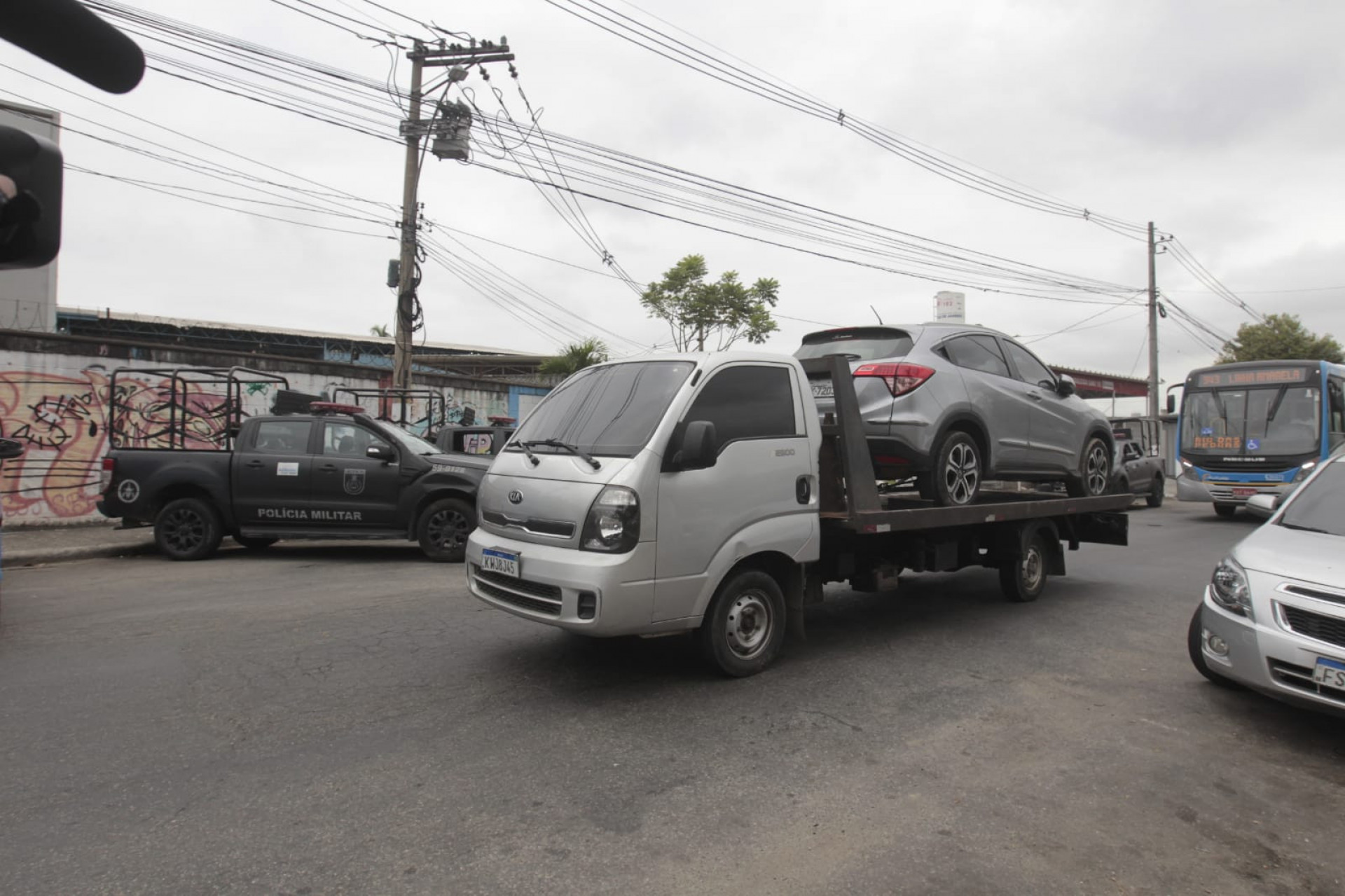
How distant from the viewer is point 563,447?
465 cm

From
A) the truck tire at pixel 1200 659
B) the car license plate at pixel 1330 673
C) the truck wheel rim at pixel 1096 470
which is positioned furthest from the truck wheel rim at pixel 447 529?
the car license plate at pixel 1330 673

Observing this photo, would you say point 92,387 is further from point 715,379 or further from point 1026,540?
point 1026,540

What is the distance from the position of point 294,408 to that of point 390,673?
7392 mm

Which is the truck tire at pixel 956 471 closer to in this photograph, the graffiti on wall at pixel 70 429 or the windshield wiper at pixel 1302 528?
the windshield wiper at pixel 1302 528

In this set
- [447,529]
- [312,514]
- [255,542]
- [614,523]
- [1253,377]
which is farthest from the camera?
[1253,377]

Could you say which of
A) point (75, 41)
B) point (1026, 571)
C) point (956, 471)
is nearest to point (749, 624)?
point (956, 471)

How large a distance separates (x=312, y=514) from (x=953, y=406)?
740 centimetres

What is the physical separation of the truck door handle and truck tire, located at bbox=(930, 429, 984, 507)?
143 centimetres

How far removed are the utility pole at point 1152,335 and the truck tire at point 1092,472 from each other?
2187cm

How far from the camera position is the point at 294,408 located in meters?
11.0

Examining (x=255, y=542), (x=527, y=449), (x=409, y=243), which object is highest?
(x=409, y=243)

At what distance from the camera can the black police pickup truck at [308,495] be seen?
9320mm

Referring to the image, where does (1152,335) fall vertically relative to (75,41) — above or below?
above

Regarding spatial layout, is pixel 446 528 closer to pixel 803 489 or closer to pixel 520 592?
pixel 520 592
